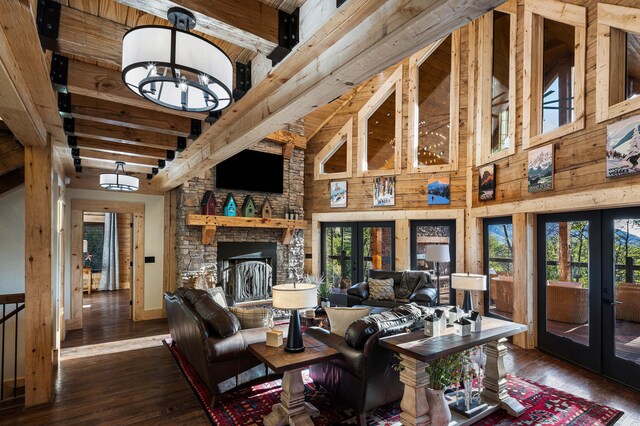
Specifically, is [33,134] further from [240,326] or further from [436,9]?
[436,9]

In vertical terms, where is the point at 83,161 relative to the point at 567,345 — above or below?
above

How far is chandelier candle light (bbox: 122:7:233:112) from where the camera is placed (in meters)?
1.54

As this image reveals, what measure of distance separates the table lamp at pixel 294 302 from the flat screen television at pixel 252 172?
468 centimetres

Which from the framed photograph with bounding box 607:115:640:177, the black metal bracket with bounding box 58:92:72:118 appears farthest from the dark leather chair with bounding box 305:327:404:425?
the framed photograph with bounding box 607:115:640:177

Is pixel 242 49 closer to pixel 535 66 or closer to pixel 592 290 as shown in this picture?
pixel 535 66

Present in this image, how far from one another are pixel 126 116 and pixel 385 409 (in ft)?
Result: 12.3

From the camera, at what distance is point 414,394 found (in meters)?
2.68

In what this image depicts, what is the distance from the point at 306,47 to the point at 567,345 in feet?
16.5

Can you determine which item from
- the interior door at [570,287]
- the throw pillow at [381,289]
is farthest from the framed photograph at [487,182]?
the throw pillow at [381,289]

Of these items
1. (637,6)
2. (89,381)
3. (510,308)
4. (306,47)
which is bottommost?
(89,381)

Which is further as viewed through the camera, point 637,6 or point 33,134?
point 637,6

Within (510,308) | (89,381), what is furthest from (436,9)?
(510,308)

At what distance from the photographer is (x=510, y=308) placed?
18.1 feet

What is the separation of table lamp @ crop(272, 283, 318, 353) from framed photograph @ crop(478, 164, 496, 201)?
413 cm
